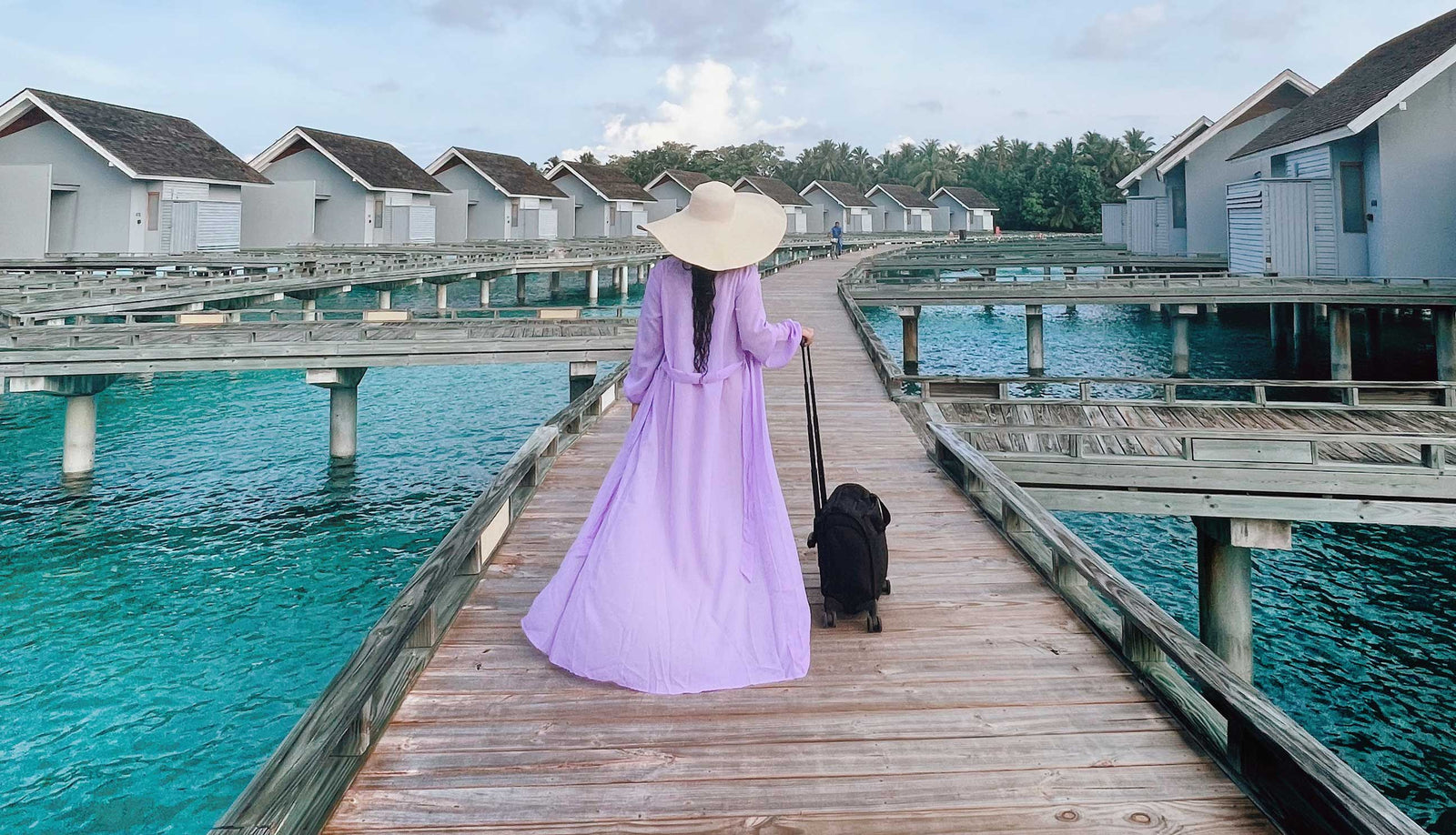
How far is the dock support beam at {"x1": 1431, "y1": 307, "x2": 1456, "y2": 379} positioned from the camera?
20.7 meters

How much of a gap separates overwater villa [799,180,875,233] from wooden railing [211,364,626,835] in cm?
7623

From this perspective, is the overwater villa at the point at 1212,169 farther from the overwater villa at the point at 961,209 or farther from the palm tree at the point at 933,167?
the palm tree at the point at 933,167

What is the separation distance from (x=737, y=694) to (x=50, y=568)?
535 inches

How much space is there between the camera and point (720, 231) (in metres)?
4.18

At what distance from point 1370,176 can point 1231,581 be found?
18102 mm

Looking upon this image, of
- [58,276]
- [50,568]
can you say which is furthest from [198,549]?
[58,276]

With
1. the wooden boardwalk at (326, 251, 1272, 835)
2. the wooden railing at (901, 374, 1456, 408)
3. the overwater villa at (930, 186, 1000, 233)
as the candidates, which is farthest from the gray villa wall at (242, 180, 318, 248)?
the overwater villa at (930, 186, 1000, 233)

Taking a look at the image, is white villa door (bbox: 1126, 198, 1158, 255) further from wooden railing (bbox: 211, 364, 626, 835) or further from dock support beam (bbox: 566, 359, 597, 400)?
wooden railing (bbox: 211, 364, 626, 835)

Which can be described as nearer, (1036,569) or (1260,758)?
(1260,758)

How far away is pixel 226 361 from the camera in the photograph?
53.7ft

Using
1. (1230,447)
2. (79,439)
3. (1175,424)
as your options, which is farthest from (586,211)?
Result: (1230,447)

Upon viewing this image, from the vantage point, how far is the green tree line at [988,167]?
3423 inches

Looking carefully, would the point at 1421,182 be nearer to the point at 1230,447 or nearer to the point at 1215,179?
the point at 1215,179

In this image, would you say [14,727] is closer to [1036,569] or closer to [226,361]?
[226,361]
